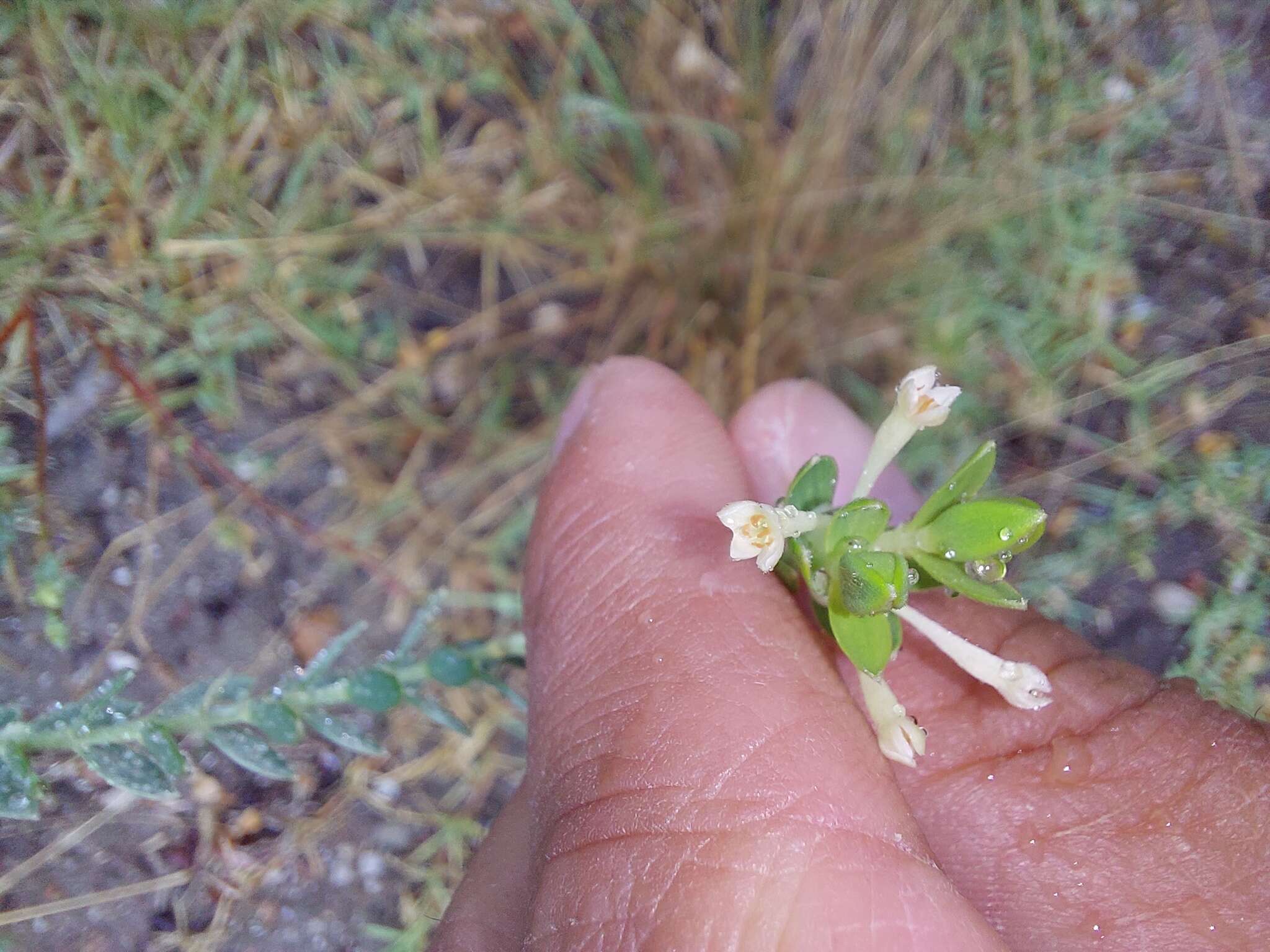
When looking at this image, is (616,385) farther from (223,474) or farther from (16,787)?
(16,787)

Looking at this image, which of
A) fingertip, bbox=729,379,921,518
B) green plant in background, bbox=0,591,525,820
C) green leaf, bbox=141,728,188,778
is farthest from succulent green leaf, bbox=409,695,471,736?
fingertip, bbox=729,379,921,518

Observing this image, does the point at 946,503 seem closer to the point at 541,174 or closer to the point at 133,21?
the point at 541,174

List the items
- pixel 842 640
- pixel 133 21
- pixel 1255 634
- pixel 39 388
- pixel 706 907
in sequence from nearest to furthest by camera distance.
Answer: pixel 706 907 < pixel 842 640 < pixel 1255 634 < pixel 39 388 < pixel 133 21

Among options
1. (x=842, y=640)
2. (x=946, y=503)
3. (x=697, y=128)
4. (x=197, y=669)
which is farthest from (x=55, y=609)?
(x=697, y=128)

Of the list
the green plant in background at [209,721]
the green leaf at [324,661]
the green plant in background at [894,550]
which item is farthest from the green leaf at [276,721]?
the green plant in background at [894,550]

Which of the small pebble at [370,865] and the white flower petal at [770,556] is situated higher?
the white flower petal at [770,556]

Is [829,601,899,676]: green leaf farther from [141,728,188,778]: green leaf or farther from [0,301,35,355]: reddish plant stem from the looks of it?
[0,301,35,355]: reddish plant stem

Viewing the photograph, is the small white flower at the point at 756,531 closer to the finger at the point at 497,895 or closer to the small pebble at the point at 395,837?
the finger at the point at 497,895

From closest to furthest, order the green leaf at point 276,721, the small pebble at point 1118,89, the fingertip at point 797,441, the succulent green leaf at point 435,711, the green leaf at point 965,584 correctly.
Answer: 1. the green leaf at point 965,584
2. the green leaf at point 276,721
3. the succulent green leaf at point 435,711
4. the fingertip at point 797,441
5. the small pebble at point 1118,89
